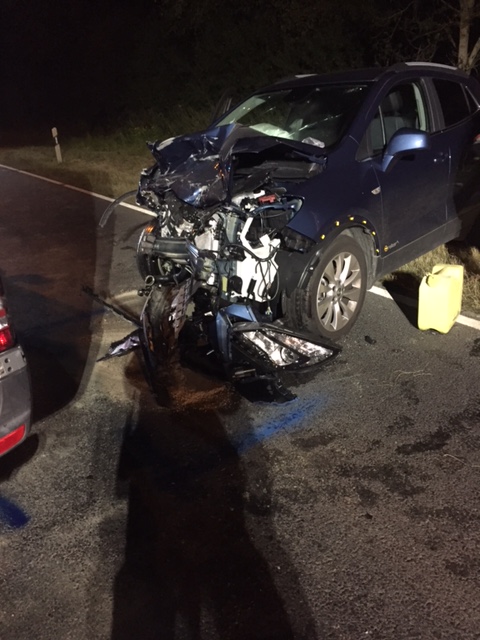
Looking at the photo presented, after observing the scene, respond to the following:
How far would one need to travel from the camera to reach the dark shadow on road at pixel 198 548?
239 cm

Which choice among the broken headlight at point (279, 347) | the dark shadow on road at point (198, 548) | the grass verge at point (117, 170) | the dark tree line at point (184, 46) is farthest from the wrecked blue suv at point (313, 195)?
the dark tree line at point (184, 46)

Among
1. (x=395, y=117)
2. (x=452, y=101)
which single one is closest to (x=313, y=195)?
(x=395, y=117)

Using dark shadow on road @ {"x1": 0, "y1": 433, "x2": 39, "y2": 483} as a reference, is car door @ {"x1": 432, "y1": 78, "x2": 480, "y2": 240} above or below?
above

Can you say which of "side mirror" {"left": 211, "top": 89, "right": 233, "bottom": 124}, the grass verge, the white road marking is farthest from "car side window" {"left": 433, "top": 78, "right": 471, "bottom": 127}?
the white road marking

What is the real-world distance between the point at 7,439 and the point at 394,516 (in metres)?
1.96

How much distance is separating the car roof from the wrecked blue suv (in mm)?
17

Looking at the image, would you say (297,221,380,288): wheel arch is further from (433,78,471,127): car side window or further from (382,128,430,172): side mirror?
(433,78,471,127): car side window

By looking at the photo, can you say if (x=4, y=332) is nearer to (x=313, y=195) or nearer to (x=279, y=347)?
(x=279, y=347)

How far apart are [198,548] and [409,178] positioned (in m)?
3.39

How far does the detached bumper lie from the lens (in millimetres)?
2799

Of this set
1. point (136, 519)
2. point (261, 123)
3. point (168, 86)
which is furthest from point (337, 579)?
point (168, 86)

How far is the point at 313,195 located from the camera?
13.0 feet

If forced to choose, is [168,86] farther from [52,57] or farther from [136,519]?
[136,519]

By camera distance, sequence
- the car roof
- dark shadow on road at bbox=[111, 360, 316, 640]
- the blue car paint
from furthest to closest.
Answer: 1. the car roof
2. the blue car paint
3. dark shadow on road at bbox=[111, 360, 316, 640]
